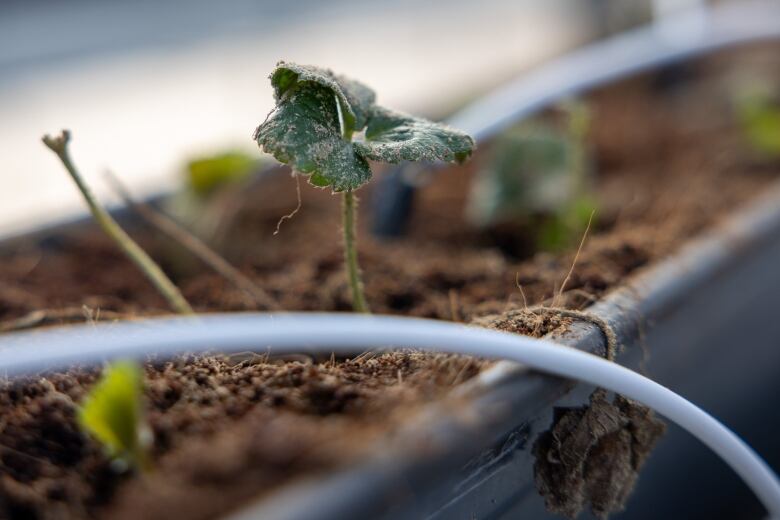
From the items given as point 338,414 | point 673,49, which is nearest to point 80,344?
point 338,414

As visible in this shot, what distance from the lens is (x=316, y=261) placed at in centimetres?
88

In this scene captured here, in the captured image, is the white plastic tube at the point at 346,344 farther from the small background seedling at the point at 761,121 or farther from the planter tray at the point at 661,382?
the small background seedling at the point at 761,121

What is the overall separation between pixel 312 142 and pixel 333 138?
25mm

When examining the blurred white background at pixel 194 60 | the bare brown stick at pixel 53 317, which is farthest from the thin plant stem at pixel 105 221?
the blurred white background at pixel 194 60

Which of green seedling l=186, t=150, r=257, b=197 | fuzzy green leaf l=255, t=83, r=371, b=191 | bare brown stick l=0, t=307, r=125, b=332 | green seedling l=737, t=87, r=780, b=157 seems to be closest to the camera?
fuzzy green leaf l=255, t=83, r=371, b=191

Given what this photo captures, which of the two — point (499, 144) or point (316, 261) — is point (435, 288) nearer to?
point (316, 261)

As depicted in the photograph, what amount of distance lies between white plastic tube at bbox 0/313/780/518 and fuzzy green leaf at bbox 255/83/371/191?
118 millimetres

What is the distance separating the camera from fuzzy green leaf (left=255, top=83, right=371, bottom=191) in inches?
20.3

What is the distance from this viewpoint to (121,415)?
1.29ft

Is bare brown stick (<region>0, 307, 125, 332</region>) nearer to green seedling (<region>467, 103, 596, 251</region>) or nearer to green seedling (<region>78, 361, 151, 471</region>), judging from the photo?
green seedling (<region>78, 361, 151, 471</region>)

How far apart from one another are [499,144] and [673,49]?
31 cm

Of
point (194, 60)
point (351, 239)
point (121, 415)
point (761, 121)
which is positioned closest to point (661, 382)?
point (351, 239)

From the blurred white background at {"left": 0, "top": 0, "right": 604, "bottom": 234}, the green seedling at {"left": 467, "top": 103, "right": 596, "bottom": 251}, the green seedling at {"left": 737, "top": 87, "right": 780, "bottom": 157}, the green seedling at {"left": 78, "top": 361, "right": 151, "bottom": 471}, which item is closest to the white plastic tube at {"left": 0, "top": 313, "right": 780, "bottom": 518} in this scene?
the green seedling at {"left": 78, "top": 361, "right": 151, "bottom": 471}

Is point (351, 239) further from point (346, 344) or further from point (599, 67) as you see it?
point (599, 67)
